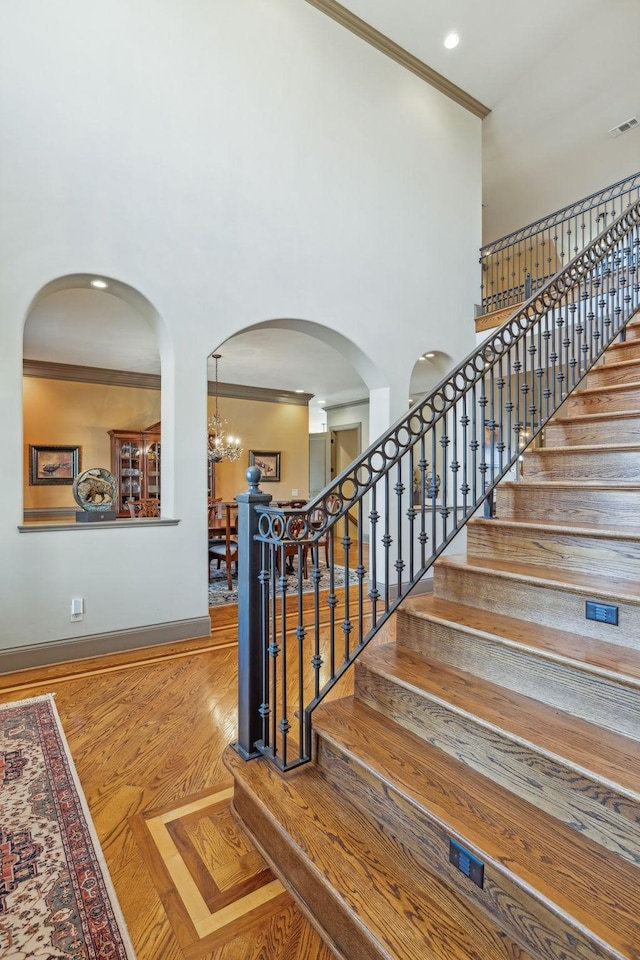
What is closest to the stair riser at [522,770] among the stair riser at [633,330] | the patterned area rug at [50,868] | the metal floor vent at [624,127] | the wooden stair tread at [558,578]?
the wooden stair tread at [558,578]

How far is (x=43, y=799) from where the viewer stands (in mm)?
1839

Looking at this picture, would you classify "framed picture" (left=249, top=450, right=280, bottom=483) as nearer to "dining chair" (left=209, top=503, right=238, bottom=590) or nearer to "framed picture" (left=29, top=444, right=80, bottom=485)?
"framed picture" (left=29, top=444, right=80, bottom=485)

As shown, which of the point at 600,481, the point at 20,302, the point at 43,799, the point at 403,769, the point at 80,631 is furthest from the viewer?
the point at 80,631

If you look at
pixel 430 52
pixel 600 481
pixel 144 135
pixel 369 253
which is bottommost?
pixel 600 481

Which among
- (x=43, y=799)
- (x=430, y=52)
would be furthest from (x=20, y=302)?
(x=430, y=52)

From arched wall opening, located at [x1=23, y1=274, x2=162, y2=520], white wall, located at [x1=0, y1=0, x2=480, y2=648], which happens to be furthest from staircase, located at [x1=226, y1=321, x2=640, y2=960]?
arched wall opening, located at [x1=23, y1=274, x2=162, y2=520]

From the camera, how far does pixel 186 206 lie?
3.65 m

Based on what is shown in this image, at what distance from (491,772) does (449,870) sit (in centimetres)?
28

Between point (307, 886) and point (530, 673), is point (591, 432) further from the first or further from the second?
point (307, 886)

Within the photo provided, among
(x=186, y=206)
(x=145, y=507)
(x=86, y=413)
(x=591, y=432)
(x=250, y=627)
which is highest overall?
(x=186, y=206)

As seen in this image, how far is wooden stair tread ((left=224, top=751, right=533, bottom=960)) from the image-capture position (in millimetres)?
1086

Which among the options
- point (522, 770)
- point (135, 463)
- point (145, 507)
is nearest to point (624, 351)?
point (522, 770)

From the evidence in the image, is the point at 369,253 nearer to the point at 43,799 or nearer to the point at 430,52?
the point at 430,52

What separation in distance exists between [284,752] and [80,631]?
2.19 metres
